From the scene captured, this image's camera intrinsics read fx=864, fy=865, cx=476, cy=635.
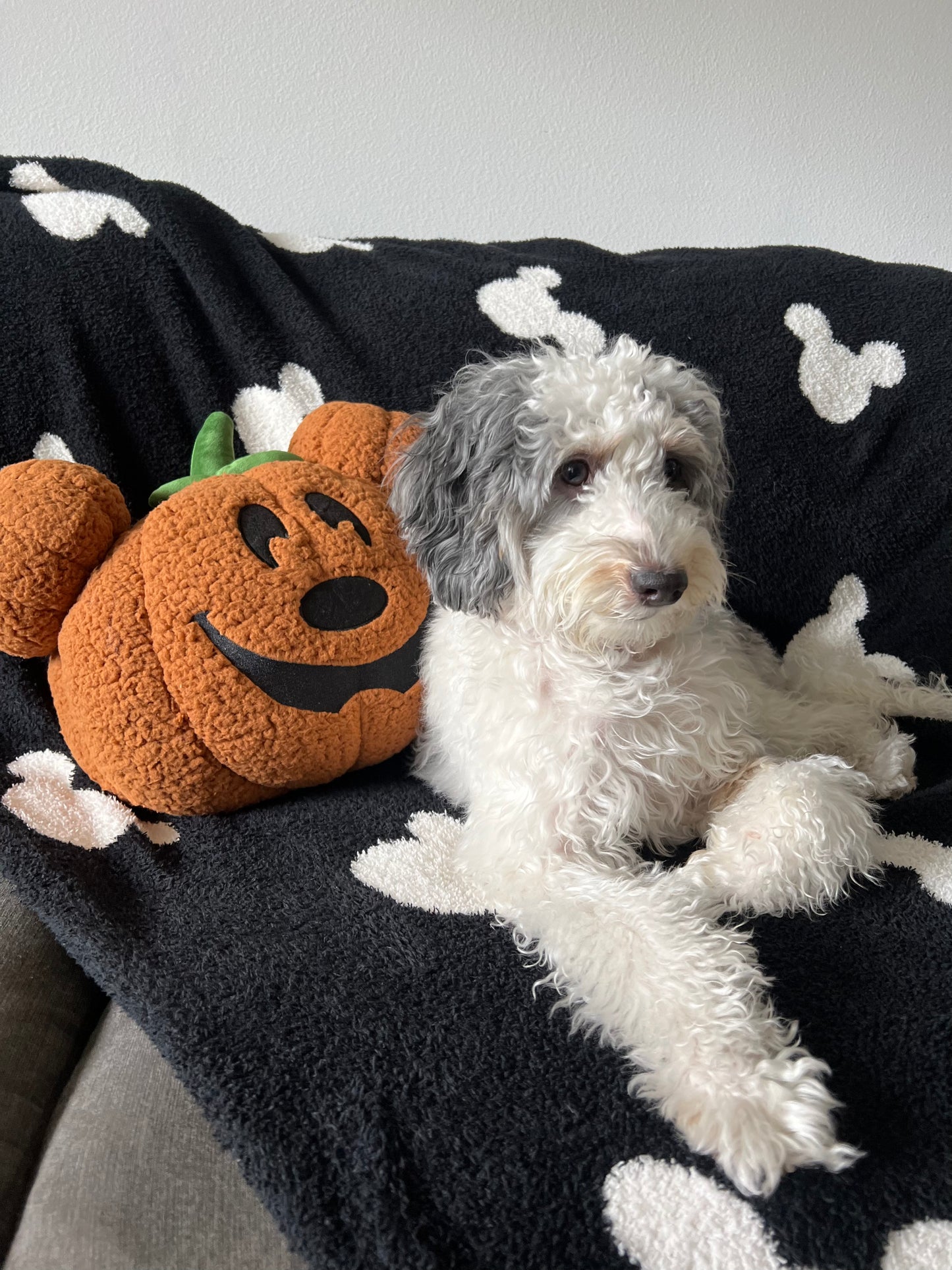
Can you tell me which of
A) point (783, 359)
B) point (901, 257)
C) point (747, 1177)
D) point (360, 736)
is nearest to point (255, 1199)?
point (747, 1177)

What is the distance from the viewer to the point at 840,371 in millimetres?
2105

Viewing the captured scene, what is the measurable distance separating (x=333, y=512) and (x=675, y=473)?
0.66 meters

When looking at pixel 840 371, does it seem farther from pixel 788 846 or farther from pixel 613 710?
pixel 788 846

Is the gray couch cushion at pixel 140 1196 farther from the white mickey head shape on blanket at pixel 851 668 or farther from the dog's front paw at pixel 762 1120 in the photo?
the white mickey head shape on blanket at pixel 851 668

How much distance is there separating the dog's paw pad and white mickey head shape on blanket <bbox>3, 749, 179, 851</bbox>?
41 centimetres

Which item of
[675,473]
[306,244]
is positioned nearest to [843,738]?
[675,473]

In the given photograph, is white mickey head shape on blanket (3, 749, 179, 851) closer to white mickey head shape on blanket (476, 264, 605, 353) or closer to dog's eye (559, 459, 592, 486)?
dog's eye (559, 459, 592, 486)

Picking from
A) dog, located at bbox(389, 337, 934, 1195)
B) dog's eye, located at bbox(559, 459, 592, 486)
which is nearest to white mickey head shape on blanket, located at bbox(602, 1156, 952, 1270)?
dog, located at bbox(389, 337, 934, 1195)

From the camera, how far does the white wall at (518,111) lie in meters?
2.36

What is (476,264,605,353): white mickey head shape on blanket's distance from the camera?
214cm

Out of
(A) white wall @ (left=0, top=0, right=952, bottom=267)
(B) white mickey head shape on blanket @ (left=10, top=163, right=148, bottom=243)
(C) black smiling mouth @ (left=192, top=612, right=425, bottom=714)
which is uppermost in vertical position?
(A) white wall @ (left=0, top=0, right=952, bottom=267)

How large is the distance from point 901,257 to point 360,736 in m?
2.62

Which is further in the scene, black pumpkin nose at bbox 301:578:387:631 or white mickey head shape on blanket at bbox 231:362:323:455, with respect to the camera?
white mickey head shape on blanket at bbox 231:362:323:455

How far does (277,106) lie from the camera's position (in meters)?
2.44
